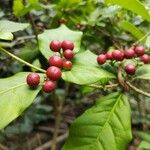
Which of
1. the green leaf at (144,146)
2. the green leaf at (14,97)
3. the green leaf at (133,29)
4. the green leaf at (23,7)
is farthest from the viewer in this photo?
the green leaf at (144,146)

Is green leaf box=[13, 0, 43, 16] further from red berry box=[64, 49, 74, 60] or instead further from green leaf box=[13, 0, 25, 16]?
red berry box=[64, 49, 74, 60]

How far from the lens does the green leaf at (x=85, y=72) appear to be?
1022 mm

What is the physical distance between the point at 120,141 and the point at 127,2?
1.32 ft

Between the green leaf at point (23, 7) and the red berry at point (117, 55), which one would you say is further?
the green leaf at point (23, 7)

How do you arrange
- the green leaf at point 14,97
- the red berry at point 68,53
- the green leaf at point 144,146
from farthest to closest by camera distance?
1. the green leaf at point 144,146
2. the red berry at point 68,53
3. the green leaf at point 14,97

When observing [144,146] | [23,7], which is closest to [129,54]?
[23,7]

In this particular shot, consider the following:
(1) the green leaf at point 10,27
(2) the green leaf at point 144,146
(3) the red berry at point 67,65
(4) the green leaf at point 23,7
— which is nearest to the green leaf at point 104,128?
(3) the red berry at point 67,65

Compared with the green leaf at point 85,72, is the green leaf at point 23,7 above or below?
below

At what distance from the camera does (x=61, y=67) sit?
107 centimetres

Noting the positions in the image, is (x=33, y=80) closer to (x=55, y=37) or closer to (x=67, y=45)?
(x=67, y=45)

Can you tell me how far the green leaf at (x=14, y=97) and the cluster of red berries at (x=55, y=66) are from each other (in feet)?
0.10

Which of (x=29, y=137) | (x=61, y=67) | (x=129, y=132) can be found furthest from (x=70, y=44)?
(x=29, y=137)

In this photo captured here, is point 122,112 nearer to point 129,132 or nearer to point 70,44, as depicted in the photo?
point 129,132

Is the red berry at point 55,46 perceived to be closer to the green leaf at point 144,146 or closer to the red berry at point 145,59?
the red berry at point 145,59
